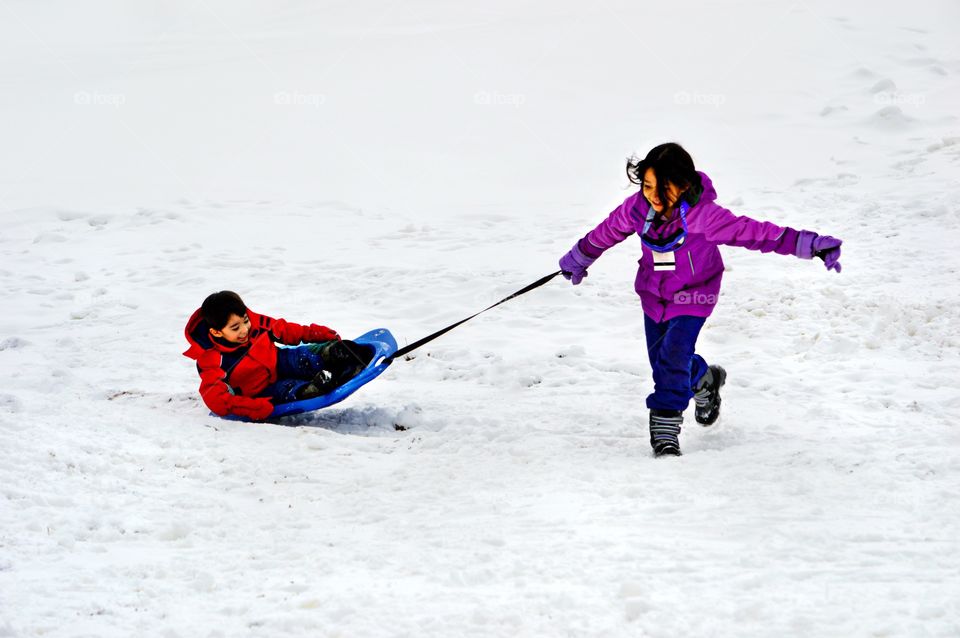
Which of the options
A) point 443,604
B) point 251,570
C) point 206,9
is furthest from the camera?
point 206,9

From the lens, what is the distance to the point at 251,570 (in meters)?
3.12

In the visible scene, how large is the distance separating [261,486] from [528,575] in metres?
1.58

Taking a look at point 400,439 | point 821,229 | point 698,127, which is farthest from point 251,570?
point 698,127

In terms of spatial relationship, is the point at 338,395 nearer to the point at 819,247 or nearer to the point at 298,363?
the point at 298,363

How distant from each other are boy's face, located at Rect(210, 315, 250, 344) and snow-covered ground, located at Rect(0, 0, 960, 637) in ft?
1.65

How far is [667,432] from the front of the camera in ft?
14.2

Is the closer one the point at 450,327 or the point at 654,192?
the point at 654,192

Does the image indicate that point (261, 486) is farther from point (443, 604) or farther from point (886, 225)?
point (886, 225)

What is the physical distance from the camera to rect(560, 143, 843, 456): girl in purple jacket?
411 centimetres

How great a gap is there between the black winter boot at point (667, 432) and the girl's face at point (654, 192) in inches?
38.8
